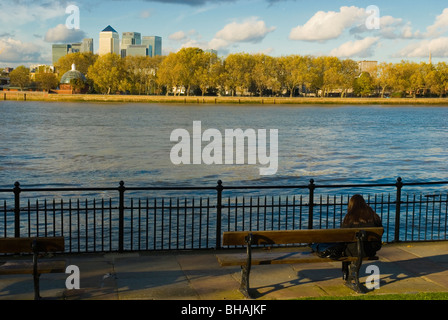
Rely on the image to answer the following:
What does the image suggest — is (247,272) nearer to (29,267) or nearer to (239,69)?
(29,267)

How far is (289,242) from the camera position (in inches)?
338

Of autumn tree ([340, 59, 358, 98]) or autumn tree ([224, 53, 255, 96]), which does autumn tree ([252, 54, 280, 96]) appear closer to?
autumn tree ([224, 53, 255, 96])

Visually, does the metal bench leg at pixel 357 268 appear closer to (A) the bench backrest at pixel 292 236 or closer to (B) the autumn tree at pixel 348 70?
(A) the bench backrest at pixel 292 236

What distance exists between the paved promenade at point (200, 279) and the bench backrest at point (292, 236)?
79 centimetres

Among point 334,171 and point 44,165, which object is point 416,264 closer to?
point 334,171

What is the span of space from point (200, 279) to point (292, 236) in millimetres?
1779

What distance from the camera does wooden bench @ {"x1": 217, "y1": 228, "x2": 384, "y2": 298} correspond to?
8.48 metres

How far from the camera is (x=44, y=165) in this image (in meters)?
39.6

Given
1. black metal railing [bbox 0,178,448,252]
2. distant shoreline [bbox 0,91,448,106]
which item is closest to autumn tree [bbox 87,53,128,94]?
distant shoreline [bbox 0,91,448,106]

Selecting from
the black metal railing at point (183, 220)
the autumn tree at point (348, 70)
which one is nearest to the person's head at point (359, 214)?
the black metal railing at point (183, 220)

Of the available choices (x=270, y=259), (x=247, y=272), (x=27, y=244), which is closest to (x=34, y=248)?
(x=27, y=244)

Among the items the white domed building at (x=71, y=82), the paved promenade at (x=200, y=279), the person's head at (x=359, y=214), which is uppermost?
the white domed building at (x=71, y=82)

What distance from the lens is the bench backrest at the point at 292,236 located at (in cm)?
846
